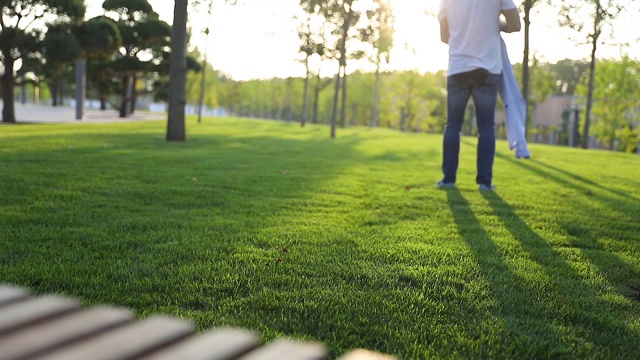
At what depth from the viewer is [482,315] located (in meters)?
2.12

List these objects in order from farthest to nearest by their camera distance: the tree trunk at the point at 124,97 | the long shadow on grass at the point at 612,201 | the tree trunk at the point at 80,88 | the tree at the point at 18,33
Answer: the tree trunk at the point at 124,97, the tree trunk at the point at 80,88, the tree at the point at 18,33, the long shadow on grass at the point at 612,201

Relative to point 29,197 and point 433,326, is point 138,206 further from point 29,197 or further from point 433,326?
point 433,326

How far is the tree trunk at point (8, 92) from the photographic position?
19.9 meters

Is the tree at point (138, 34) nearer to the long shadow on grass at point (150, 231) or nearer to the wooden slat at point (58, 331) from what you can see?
the long shadow on grass at point (150, 231)

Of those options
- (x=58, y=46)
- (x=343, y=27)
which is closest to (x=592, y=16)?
(x=343, y=27)

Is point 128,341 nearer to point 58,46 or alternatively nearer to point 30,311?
point 30,311

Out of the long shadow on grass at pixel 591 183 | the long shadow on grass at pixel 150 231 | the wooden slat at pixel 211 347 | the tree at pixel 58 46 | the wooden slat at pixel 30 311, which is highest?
the tree at pixel 58 46

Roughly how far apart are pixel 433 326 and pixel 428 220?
2.22 meters

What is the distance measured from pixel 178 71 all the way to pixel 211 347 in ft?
38.9

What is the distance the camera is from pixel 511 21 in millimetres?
5824

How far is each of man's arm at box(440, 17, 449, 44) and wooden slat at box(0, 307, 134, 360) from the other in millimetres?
5755

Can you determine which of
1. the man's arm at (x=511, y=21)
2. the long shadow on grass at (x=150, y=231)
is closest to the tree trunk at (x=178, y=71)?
the long shadow on grass at (x=150, y=231)

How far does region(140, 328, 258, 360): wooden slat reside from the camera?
1022mm

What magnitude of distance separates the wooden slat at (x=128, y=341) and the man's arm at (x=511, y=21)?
5.54m
